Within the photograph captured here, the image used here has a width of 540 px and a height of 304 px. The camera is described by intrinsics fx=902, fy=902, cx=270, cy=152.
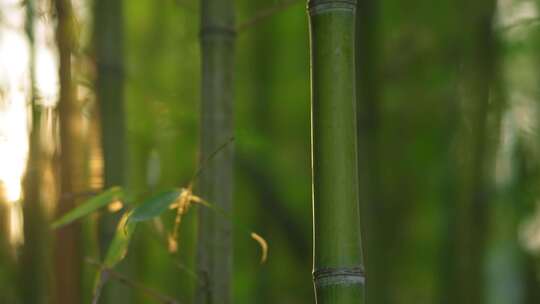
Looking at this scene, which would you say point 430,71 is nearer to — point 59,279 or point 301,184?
point 301,184

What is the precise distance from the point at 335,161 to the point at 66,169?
0.60 meters

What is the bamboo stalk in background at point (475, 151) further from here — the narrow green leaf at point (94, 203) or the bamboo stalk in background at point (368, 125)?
the narrow green leaf at point (94, 203)

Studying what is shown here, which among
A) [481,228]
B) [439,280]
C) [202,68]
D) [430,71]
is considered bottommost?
[439,280]

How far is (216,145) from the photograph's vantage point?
1.04 m

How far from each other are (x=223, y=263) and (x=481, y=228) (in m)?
1.10

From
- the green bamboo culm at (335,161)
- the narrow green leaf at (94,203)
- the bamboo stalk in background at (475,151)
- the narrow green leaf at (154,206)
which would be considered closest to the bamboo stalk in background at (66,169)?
the narrow green leaf at (94,203)

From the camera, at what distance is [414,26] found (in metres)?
2.57

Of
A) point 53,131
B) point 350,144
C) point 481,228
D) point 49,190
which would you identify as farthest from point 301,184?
point 350,144

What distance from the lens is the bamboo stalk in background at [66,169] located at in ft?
4.17

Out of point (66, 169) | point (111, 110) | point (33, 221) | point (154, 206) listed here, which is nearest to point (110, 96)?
point (111, 110)

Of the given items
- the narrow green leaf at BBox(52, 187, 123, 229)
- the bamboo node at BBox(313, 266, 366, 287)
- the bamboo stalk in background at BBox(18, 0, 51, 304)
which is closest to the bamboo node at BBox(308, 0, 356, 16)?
the bamboo node at BBox(313, 266, 366, 287)

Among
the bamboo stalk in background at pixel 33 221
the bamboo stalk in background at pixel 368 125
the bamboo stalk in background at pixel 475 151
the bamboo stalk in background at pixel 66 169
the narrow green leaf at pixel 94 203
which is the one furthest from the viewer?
the bamboo stalk in background at pixel 475 151

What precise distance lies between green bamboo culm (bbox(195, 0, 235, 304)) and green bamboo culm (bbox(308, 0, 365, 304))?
241 millimetres

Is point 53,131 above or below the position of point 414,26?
below
